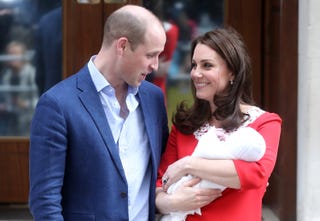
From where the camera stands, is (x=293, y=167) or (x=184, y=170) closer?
(x=184, y=170)

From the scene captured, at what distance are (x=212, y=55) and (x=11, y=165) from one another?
2.91 metres

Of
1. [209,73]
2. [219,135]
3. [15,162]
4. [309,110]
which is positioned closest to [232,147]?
[219,135]

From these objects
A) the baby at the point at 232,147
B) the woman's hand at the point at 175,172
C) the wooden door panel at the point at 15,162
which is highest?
the baby at the point at 232,147

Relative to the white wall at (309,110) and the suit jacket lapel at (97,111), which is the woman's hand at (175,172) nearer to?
the suit jacket lapel at (97,111)

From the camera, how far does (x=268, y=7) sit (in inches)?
212

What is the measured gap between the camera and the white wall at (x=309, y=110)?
4.77 metres

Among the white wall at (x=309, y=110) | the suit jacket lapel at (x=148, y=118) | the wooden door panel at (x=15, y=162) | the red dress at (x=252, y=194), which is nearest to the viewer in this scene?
the red dress at (x=252, y=194)

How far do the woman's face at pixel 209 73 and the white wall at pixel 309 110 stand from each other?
1.95 metres

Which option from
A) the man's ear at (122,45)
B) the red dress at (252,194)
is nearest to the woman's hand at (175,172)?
the red dress at (252,194)

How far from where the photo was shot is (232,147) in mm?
2719

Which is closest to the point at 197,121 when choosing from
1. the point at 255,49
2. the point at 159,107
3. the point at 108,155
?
the point at 159,107

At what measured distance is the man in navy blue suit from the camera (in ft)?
8.75

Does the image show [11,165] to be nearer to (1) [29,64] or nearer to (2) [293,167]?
(1) [29,64]

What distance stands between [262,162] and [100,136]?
0.61 meters
